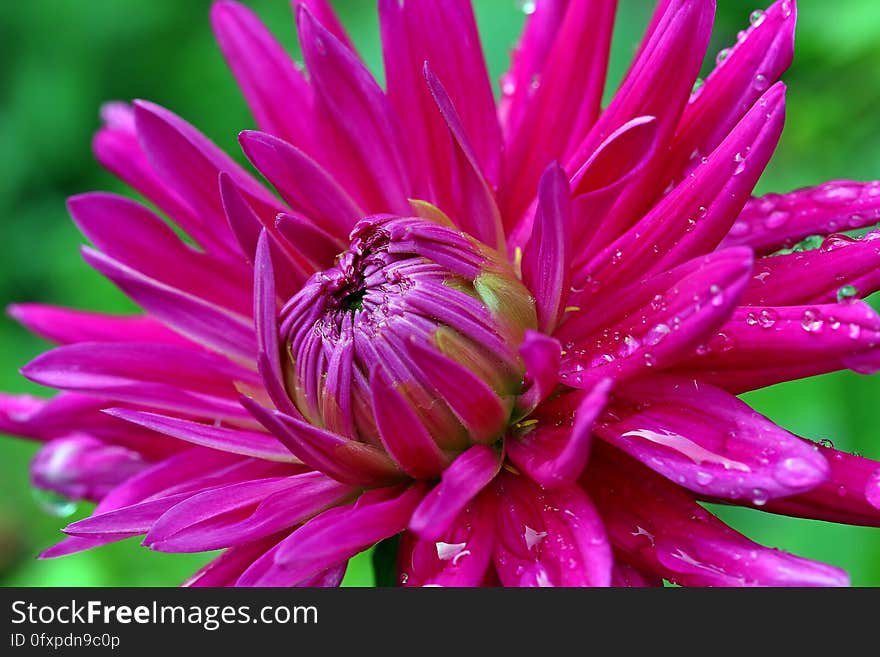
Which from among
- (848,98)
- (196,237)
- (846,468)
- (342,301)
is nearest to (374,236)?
(342,301)

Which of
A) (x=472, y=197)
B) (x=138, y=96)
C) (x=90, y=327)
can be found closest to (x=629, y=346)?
(x=472, y=197)

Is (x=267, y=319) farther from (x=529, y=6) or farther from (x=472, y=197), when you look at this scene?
(x=529, y=6)

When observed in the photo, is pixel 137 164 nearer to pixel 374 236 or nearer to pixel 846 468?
pixel 374 236

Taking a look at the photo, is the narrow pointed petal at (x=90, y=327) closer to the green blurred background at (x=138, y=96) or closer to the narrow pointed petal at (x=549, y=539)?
the narrow pointed petal at (x=549, y=539)

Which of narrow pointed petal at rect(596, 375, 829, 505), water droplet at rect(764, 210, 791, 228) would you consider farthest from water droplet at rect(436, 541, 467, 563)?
water droplet at rect(764, 210, 791, 228)

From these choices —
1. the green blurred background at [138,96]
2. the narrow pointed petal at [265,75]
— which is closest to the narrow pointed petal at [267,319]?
the narrow pointed petal at [265,75]

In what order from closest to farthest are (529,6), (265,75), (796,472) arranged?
(796,472)
(265,75)
(529,6)

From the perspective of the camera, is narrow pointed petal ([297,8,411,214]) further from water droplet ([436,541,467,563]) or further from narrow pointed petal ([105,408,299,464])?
water droplet ([436,541,467,563])
